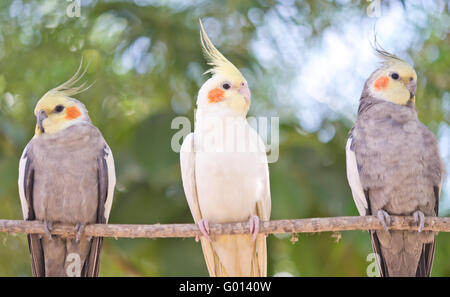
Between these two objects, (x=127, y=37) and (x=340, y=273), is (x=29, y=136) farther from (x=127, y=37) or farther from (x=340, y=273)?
(x=340, y=273)

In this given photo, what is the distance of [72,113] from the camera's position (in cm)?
475

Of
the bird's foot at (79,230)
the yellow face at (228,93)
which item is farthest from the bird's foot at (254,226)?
the bird's foot at (79,230)

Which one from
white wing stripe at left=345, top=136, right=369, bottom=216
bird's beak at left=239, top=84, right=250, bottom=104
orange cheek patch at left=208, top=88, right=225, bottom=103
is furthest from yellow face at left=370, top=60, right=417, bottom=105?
orange cheek patch at left=208, top=88, right=225, bottom=103

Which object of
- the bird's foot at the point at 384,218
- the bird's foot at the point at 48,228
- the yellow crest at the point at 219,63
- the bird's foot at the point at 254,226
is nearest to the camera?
the bird's foot at the point at 254,226

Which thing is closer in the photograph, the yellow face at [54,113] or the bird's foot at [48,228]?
the bird's foot at [48,228]

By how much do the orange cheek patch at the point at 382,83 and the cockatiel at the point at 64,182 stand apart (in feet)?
7.53

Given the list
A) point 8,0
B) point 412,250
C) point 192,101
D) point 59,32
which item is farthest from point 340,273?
point 8,0

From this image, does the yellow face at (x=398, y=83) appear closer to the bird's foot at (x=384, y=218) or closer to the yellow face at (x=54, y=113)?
the bird's foot at (x=384, y=218)

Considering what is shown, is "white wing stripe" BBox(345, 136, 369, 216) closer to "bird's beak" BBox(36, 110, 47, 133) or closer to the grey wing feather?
the grey wing feather

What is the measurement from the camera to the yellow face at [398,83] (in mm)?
4836

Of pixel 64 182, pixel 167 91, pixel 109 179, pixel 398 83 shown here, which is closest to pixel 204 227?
A: pixel 109 179

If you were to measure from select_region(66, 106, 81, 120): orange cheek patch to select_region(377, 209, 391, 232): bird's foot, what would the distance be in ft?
8.25

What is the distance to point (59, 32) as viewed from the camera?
6434 millimetres

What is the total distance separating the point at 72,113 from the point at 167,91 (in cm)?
168
